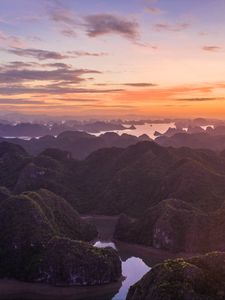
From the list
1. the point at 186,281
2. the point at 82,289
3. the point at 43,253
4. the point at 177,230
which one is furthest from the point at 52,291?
the point at 177,230

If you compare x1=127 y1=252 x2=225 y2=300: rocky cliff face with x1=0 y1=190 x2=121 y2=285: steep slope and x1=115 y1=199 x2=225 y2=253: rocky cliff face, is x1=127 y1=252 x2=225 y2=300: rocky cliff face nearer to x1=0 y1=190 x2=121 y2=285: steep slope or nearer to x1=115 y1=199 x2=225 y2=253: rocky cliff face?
x1=0 y1=190 x2=121 y2=285: steep slope

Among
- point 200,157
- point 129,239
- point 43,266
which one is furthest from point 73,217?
point 200,157

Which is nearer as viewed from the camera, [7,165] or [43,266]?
[43,266]

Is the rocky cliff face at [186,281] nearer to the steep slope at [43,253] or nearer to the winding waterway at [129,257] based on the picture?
the winding waterway at [129,257]

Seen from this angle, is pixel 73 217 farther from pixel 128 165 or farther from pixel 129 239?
pixel 128 165

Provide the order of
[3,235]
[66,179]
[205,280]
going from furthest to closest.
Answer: [66,179]
[3,235]
[205,280]

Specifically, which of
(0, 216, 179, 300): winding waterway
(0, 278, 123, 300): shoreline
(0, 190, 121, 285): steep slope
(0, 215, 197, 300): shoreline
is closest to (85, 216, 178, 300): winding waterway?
(0, 216, 179, 300): winding waterway

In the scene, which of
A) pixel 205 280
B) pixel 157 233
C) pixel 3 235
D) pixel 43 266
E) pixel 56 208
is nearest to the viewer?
pixel 205 280

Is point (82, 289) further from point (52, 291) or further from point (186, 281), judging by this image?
point (186, 281)
